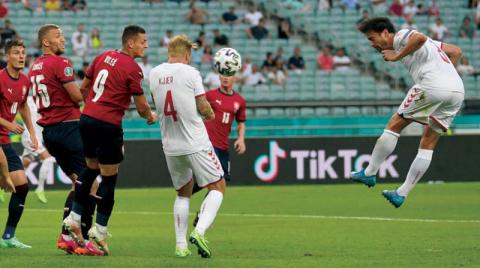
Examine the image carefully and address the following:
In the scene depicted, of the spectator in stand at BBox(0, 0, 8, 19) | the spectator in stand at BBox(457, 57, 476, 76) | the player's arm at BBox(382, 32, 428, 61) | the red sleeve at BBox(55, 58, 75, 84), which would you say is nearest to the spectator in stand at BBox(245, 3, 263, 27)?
the spectator in stand at BBox(457, 57, 476, 76)

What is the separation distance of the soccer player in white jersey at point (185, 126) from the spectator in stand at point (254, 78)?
59.5 feet

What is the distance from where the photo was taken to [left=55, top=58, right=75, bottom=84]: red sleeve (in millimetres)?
12789

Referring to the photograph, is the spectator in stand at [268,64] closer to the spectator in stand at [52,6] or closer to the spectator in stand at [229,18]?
the spectator in stand at [229,18]

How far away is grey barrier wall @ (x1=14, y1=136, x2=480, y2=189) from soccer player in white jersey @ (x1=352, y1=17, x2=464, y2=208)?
40.6 ft

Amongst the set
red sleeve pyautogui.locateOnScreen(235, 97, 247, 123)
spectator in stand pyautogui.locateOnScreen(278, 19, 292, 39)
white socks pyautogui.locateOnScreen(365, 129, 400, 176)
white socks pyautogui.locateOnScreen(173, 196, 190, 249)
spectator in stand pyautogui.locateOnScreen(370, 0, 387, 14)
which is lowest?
spectator in stand pyautogui.locateOnScreen(278, 19, 292, 39)

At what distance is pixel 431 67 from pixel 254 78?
16.9 meters

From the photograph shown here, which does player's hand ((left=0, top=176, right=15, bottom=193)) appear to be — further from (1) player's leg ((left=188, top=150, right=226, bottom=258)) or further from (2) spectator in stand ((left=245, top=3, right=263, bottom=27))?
(2) spectator in stand ((left=245, top=3, right=263, bottom=27))

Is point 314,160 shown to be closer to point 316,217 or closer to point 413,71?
point 316,217

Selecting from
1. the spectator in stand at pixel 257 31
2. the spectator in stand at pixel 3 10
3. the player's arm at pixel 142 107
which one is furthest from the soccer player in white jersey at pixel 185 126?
the spectator in stand at pixel 3 10

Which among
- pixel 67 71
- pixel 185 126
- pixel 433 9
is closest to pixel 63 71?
pixel 67 71

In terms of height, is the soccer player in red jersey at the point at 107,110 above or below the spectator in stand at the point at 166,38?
above

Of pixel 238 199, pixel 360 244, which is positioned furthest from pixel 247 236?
pixel 238 199

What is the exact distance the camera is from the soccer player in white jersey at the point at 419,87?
13.5m

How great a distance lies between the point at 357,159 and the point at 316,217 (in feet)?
28.4
